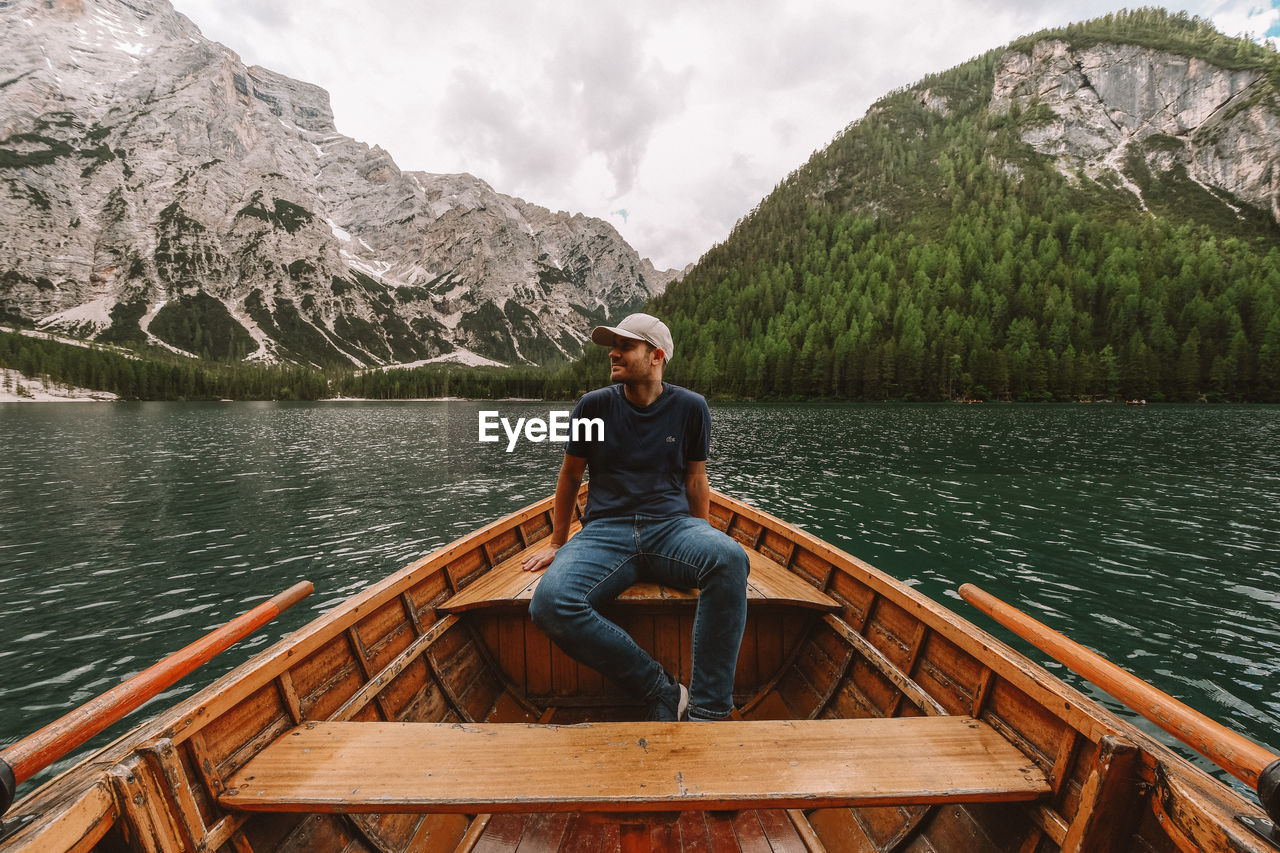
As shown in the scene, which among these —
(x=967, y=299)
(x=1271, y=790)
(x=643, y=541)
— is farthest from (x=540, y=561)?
(x=967, y=299)

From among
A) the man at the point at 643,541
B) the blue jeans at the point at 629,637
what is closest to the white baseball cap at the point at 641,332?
the man at the point at 643,541

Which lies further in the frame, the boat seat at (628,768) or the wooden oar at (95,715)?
the boat seat at (628,768)

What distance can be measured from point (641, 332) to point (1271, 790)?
13.7 feet

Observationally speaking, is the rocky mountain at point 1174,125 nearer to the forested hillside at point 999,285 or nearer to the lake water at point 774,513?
the forested hillside at point 999,285

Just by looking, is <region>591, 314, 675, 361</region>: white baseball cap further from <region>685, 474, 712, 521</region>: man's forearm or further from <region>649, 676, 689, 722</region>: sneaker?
<region>649, 676, 689, 722</region>: sneaker

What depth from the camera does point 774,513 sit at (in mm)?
21625

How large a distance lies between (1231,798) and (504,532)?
7.68 metres

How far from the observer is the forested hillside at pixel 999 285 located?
9881cm

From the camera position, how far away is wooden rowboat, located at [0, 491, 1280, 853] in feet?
8.09

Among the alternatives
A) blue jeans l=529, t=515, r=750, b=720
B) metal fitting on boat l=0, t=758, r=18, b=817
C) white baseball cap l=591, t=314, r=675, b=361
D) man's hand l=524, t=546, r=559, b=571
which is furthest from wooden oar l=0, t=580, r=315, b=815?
white baseball cap l=591, t=314, r=675, b=361

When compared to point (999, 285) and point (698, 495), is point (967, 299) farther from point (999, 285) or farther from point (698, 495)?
point (698, 495)

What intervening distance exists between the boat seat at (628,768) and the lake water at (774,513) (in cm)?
793

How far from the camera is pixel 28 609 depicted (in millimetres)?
12656

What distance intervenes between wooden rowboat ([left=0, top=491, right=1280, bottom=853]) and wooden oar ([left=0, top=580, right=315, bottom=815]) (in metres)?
0.14
